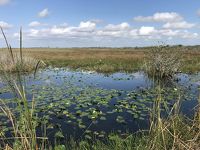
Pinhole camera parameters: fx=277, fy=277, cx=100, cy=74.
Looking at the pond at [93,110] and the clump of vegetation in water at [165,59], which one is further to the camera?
the clump of vegetation in water at [165,59]

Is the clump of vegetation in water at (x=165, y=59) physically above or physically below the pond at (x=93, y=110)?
above

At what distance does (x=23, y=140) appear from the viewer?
3.35 metres

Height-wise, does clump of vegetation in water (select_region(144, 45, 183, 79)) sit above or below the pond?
above

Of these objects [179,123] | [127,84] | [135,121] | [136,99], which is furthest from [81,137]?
[127,84]

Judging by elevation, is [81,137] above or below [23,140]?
below

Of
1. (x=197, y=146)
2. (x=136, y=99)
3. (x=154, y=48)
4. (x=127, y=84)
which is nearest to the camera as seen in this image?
(x=197, y=146)

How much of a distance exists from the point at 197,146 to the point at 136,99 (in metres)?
10.8

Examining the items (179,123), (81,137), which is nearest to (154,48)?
(81,137)

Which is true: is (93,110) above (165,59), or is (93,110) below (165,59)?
below

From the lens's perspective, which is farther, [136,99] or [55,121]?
[136,99]

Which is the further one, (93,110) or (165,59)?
(165,59)

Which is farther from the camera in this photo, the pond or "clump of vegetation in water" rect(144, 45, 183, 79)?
"clump of vegetation in water" rect(144, 45, 183, 79)

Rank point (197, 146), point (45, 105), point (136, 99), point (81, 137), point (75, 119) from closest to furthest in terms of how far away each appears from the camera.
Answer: point (197, 146), point (81, 137), point (75, 119), point (45, 105), point (136, 99)

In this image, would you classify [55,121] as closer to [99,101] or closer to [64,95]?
[99,101]
